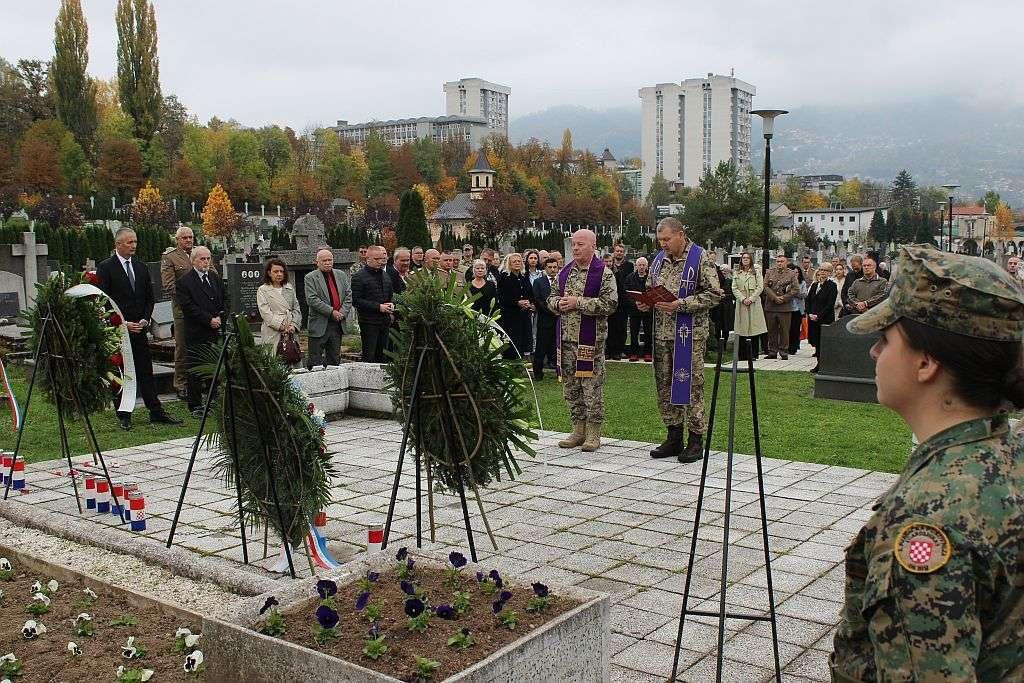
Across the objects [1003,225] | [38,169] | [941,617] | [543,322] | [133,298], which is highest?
[38,169]

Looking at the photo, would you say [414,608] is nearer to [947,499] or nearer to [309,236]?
[947,499]

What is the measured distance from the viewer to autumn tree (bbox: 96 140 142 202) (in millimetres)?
70375

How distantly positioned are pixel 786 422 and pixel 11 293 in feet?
51.5

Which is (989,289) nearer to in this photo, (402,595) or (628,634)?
(402,595)

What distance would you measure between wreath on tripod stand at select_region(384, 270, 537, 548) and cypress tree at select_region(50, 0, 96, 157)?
259ft

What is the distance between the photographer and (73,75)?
76938mm

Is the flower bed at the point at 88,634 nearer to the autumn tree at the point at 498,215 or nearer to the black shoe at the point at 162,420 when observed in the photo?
the black shoe at the point at 162,420

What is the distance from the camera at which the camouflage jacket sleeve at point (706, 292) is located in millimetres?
8547

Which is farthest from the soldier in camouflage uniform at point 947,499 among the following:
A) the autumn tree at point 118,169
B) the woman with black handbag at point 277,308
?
the autumn tree at point 118,169

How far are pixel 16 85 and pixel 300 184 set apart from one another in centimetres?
2432

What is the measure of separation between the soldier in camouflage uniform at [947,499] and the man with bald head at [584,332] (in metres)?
7.24

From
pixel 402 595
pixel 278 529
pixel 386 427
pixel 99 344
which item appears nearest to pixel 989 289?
pixel 402 595

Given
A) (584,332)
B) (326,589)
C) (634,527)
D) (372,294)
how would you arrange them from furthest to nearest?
(372,294)
(584,332)
(634,527)
(326,589)

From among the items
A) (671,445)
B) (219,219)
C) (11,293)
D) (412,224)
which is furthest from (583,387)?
(219,219)
